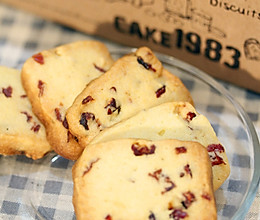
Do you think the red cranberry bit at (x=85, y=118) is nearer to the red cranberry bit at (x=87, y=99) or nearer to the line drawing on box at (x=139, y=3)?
the red cranberry bit at (x=87, y=99)

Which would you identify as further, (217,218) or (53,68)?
(53,68)

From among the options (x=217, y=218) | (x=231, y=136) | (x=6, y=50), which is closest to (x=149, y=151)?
(x=217, y=218)

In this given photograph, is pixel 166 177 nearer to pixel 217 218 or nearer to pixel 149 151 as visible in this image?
pixel 149 151

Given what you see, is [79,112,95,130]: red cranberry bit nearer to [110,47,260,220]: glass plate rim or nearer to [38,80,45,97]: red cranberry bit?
[38,80,45,97]: red cranberry bit

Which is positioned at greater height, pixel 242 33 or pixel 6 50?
pixel 242 33

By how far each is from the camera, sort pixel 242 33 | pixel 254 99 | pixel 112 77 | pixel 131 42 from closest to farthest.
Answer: pixel 112 77
pixel 242 33
pixel 254 99
pixel 131 42

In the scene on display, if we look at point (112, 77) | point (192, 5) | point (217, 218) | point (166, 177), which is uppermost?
point (192, 5)
